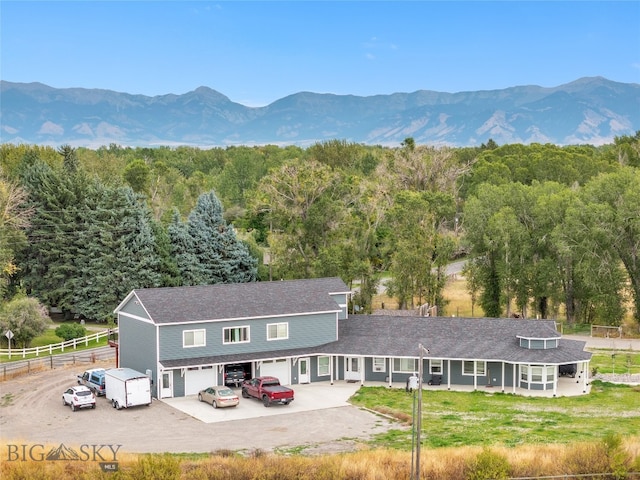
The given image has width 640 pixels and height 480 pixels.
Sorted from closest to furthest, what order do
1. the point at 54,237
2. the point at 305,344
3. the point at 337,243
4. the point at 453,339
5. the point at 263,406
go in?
1. the point at 263,406
2. the point at 453,339
3. the point at 305,344
4. the point at 337,243
5. the point at 54,237

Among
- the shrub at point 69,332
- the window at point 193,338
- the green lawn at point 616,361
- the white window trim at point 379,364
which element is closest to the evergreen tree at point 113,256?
the shrub at point 69,332

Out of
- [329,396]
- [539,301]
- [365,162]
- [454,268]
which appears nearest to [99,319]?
[329,396]

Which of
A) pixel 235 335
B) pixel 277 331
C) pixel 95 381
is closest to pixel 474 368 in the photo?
pixel 277 331

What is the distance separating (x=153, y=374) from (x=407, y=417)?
Result: 46.8 ft

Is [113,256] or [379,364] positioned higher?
[113,256]

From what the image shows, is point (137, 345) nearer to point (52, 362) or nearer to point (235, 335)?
point (235, 335)

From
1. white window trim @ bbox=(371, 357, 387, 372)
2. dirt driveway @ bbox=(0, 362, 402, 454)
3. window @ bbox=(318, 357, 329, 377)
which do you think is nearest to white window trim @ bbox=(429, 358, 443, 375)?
white window trim @ bbox=(371, 357, 387, 372)

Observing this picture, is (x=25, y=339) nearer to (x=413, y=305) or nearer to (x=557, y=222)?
(x=413, y=305)

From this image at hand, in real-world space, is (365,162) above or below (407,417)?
above

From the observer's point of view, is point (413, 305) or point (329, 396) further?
point (413, 305)

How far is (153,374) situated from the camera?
45.9m

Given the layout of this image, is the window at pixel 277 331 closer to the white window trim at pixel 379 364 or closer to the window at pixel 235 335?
the window at pixel 235 335

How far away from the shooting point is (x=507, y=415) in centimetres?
4081

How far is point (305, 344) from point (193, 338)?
6821mm
